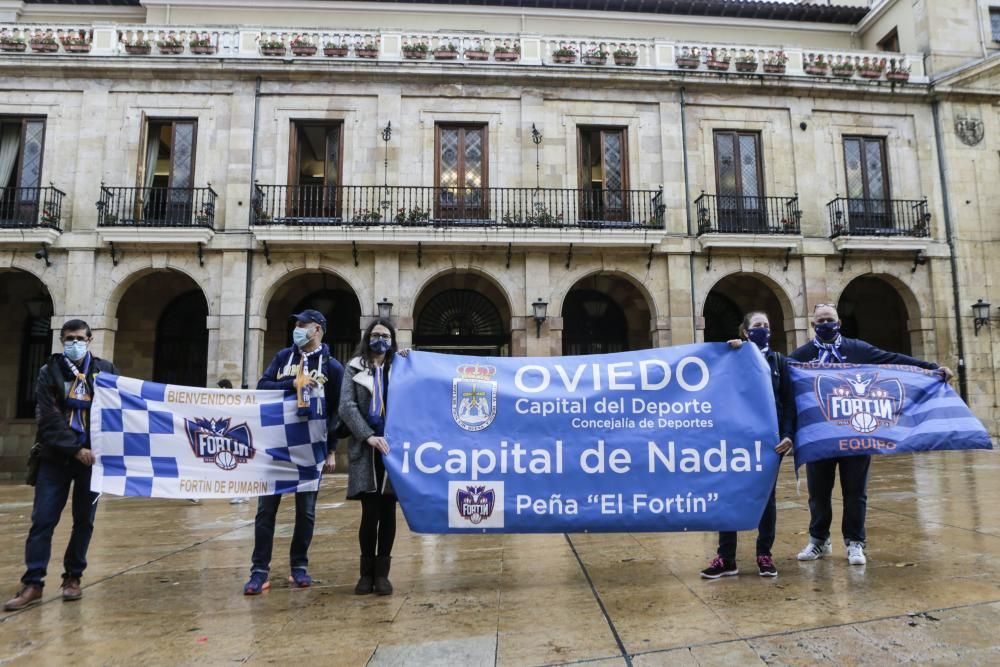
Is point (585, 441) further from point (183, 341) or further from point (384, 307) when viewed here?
point (183, 341)

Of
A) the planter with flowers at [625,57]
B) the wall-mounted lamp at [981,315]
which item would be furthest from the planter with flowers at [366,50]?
the wall-mounted lamp at [981,315]

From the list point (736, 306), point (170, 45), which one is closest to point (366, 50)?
point (170, 45)

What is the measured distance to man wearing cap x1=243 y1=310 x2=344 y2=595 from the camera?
4.11 metres

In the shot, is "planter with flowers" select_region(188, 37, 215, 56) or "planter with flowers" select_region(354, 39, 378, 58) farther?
"planter with flowers" select_region(354, 39, 378, 58)

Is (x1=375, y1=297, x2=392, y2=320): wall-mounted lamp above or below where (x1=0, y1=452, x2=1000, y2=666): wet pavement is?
above

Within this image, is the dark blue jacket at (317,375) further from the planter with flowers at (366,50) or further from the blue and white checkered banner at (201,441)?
the planter with flowers at (366,50)

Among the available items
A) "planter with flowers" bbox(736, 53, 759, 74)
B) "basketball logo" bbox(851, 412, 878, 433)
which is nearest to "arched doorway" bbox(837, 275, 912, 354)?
"planter with flowers" bbox(736, 53, 759, 74)

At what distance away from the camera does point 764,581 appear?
3955 mm

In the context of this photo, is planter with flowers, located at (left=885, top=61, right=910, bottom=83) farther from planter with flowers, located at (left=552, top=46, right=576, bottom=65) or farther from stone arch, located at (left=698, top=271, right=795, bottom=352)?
planter with flowers, located at (left=552, top=46, right=576, bottom=65)

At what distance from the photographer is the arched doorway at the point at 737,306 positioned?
1708cm

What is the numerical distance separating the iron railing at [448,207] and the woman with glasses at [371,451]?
34.7 feet

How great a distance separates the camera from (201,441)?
4578mm

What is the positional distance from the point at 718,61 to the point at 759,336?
14.0 meters

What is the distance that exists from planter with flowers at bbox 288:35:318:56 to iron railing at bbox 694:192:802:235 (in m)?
10.5
